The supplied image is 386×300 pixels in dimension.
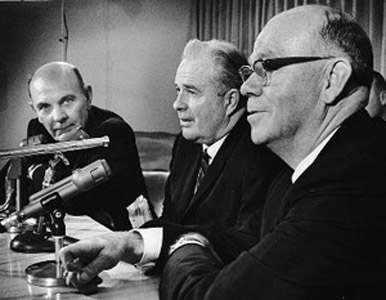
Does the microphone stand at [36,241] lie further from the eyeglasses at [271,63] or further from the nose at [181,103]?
the eyeglasses at [271,63]

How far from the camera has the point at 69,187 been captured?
5.04ft

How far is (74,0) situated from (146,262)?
4.67 meters

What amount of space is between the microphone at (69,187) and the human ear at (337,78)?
64 cm

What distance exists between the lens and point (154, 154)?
5.59m

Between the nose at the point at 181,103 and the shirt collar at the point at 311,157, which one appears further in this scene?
the nose at the point at 181,103

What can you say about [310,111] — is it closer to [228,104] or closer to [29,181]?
[228,104]

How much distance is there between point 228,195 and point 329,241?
1.01 meters

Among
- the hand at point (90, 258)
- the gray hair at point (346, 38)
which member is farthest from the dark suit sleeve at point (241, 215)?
the gray hair at point (346, 38)

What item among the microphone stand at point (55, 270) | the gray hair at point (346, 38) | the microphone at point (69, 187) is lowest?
the microphone stand at point (55, 270)

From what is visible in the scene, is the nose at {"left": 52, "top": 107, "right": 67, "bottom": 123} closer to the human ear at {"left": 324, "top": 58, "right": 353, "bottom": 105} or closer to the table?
the table

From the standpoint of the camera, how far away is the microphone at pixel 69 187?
1.51 meters

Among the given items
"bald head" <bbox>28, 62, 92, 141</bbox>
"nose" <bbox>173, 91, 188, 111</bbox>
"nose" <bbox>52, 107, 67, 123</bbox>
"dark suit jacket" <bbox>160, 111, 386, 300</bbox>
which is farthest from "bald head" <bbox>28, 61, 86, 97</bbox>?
"dark suit jacket" <bbox>160, 111, 386, 300</bbox>

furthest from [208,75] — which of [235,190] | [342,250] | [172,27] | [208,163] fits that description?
[172,27]

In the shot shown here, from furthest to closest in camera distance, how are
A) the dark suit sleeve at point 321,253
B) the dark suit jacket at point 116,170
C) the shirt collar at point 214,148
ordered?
the dark suit jacket at point 116,170
the shirt collar at point 214,148
the dark suit sleeve at point 321,253
